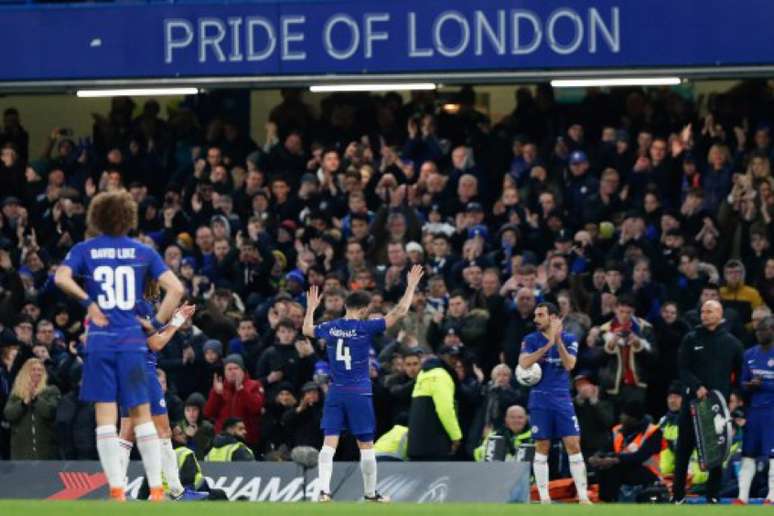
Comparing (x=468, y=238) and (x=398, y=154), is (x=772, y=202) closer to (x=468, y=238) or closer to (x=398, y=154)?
(x=468, y=238)

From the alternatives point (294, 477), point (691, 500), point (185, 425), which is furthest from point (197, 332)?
point (691, 500)

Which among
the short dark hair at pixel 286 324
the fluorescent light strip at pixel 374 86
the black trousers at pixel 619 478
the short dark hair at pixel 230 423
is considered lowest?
the black trousers at pixel 619 478

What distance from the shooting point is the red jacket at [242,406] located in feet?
70.5

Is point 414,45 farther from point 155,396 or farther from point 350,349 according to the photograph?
point 155,396

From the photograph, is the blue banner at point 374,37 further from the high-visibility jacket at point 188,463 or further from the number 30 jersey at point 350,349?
the high-visibility jacket at point 188,463

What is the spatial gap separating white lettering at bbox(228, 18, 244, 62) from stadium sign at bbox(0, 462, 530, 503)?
22.5ft

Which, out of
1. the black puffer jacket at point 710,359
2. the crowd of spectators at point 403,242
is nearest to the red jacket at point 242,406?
the crowd of spectators at point 403,242

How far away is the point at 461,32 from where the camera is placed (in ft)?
80.0

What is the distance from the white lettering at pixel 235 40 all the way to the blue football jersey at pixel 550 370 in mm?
7208

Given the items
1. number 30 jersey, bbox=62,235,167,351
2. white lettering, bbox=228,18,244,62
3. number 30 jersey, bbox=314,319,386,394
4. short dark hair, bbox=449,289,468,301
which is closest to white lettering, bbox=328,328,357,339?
number 30 jersey, bbox=314,319,386,394

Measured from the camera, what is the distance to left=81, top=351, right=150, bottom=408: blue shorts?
13641 millimetres

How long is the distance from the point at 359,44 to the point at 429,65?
865 millimetres

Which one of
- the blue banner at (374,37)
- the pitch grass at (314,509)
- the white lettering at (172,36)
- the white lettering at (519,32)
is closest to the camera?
the pitch grass at (314,509)

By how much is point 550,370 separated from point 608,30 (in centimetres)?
608
